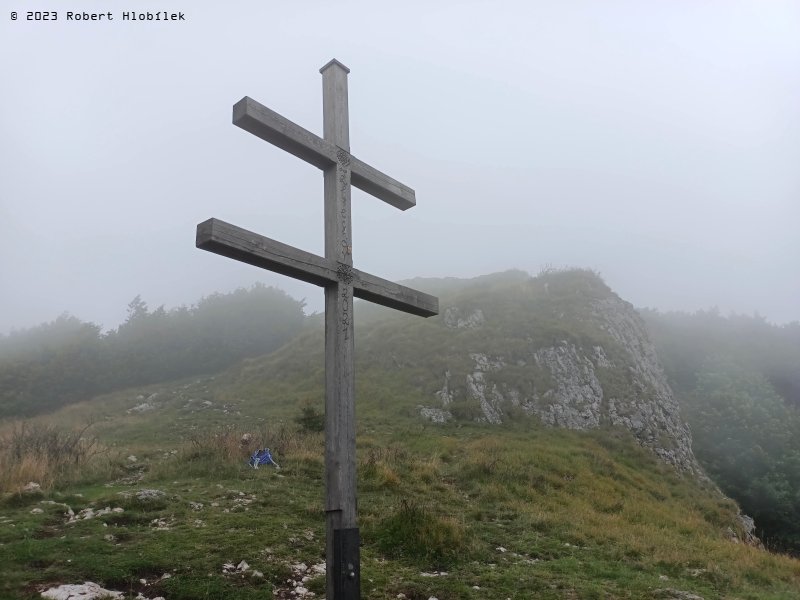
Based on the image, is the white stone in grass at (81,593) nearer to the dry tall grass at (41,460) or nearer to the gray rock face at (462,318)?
the dry tall grass at (41,460)

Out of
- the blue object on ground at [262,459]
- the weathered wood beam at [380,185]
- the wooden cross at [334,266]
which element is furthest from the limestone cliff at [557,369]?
the wooden cross at [334,266]

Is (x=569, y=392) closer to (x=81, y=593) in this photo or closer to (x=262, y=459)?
(x=262, y=459)

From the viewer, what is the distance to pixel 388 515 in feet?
33.9

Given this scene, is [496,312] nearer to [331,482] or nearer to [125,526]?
[125,526]

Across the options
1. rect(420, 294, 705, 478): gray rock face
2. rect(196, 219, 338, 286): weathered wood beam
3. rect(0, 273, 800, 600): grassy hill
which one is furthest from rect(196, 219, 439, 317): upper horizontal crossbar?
rect(420, 294, 705, 478): gray rock face

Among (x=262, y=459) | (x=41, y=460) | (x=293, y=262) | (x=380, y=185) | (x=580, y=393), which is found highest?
(x=380, y=185)

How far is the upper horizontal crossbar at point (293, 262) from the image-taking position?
14.5 ft

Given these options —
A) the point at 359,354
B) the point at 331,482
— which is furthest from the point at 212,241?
the point at 359,354

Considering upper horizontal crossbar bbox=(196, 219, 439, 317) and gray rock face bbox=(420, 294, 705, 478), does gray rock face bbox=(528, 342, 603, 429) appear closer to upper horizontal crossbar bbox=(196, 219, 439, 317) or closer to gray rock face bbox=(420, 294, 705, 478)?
gray rock face bbox=(420, 294, 705, 478)

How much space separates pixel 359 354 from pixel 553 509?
747 inches

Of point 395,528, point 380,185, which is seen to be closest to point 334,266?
point 380,185

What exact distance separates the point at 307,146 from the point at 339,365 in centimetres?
209

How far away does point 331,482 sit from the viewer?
4969mm

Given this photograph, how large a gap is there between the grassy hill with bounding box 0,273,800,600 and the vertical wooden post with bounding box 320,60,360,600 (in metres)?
2.04
